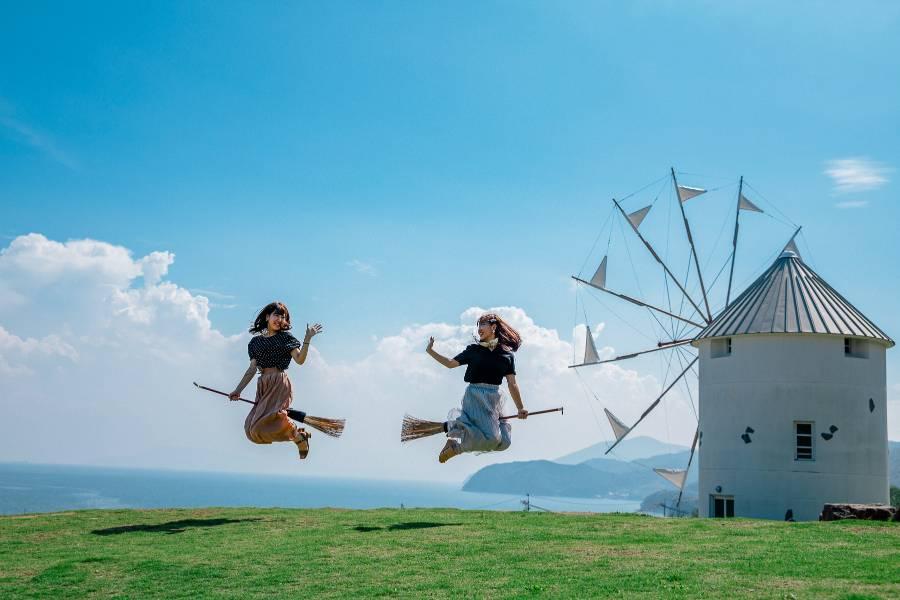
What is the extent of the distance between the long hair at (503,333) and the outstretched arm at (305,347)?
2887 millimetres

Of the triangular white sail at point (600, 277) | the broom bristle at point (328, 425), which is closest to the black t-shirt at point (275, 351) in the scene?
the broom bristle at point (328, 425)

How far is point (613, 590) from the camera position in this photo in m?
10.3

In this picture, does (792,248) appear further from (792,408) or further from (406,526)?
(406,526)

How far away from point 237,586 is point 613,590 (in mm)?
4698

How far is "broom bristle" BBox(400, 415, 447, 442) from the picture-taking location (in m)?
16.0

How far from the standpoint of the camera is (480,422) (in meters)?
15.5

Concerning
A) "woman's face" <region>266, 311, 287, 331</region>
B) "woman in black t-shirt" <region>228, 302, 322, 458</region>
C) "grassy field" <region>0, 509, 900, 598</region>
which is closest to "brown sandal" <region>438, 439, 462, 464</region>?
"grassy field" <region>0, 509, 900, 598</region>

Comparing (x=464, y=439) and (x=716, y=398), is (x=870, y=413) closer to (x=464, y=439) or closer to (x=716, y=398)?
(x=716, y=398)

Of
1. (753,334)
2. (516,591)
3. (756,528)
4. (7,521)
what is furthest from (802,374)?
(7,521)

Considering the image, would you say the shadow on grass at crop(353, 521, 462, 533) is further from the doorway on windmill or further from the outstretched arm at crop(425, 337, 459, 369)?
the doorway on windmill

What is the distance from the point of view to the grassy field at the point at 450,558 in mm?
10719

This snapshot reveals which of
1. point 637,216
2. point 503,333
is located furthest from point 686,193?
point 503,333

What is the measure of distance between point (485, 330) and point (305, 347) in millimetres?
3187

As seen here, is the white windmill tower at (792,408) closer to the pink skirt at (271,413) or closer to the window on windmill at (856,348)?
the window on windmill at (856,348)
